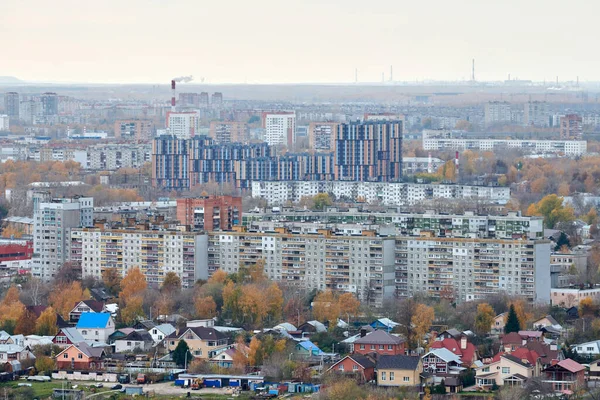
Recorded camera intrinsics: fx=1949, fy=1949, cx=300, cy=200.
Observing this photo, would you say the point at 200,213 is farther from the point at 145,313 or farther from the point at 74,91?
the point at 74,91

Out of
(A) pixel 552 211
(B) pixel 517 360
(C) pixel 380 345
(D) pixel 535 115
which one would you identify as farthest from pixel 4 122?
(B) pixel 517 360

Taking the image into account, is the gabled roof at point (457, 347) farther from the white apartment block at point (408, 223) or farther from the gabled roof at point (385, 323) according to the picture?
the white apartment block at point (408, 223)

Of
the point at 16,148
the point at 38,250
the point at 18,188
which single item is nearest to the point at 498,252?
the point at 38,250

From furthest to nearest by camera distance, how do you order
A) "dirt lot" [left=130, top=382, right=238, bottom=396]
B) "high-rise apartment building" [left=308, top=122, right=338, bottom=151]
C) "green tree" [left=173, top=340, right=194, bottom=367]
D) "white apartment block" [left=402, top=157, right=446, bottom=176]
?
"high-rise apartment building" [left=308, top=122, right=338, bottom=151] → "white apartment block" [left=402, top=157, right=446, bottom=176] → "green tree" [left=173, top=340, right=194, bottom=367] → "dirt lot" [left=130, top=382, right=238, bottom=396]

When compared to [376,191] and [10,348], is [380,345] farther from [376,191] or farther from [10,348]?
[376,191]

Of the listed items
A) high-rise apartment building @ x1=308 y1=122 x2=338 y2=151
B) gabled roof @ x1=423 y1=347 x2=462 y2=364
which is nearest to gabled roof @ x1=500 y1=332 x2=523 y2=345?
gabled roof @ x1=423 y1=347 x2=462 y2=364

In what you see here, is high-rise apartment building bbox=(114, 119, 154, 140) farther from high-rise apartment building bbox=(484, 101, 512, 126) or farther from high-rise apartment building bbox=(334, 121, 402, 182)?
high-rise apartment building bbox=(334, 121, 402, 182)
